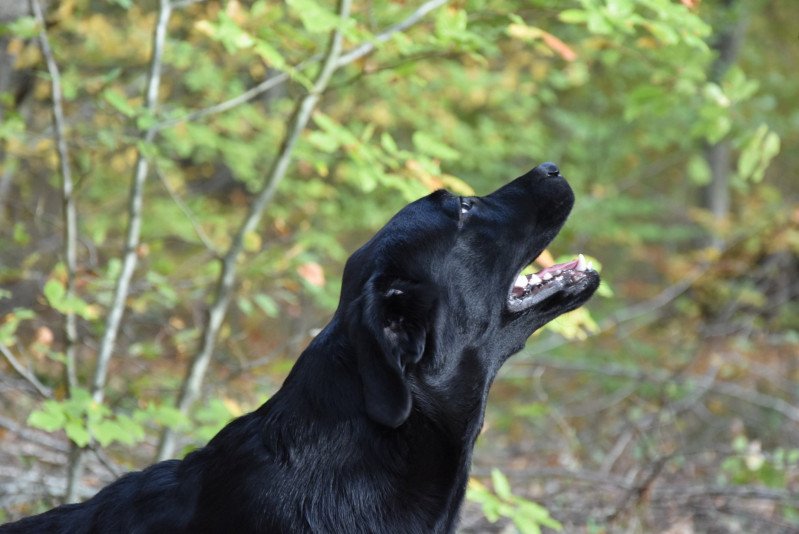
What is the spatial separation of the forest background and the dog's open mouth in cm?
55

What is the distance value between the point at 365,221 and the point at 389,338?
5977 mm

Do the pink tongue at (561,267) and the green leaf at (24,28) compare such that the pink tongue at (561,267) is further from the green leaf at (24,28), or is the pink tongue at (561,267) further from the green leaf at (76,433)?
the green leaf at (24,28)

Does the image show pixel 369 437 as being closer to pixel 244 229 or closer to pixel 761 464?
pixel 244 229

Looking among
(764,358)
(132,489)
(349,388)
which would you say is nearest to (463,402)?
(349,388)

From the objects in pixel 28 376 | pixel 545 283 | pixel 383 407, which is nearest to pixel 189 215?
pixel 28 376

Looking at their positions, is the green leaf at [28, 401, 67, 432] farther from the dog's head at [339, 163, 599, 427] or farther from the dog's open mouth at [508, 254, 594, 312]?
the dog's open mouth at [508, 254, 594, 312]

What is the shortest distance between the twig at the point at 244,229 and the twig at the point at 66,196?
51 cm

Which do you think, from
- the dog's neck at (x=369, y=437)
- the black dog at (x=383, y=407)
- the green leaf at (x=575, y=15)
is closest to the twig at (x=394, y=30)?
the green leaf at (x=575, y=15)

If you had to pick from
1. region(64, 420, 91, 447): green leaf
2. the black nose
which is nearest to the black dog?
the black nose

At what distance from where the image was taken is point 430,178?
12.1ft

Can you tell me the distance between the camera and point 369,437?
2.58 meters

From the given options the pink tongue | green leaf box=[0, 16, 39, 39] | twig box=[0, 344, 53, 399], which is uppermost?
green leaf box=[0, 16, 39, 39]

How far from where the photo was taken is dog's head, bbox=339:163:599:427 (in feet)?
8.61

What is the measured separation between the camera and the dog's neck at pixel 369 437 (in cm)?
253
